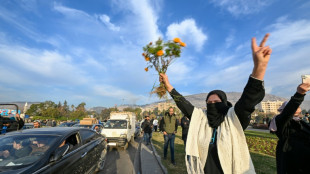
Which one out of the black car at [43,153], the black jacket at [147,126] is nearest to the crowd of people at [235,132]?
the black car at [43,153]

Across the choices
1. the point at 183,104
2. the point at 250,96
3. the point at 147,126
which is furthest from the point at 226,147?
the point at 147,126

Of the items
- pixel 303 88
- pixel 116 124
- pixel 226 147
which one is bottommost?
pixel 116 124

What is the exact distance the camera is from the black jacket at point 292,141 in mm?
2281

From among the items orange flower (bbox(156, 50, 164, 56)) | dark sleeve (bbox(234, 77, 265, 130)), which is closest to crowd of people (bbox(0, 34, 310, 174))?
dark sleeve (bbox(234, 77, 265, 130))

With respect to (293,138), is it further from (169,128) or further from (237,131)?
(169,128)

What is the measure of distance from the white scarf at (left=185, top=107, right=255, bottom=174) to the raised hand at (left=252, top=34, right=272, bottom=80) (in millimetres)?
458

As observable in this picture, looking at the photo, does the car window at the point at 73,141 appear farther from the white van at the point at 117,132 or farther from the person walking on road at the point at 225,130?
the white van at the point at 117,132

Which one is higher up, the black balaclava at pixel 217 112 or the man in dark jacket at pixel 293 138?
the black balaclava at pixel 217 112

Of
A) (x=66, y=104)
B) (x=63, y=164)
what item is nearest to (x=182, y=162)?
(x=63, y=164)

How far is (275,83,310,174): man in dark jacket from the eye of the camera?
89.0 inches

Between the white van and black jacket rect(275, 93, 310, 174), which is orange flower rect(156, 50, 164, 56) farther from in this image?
the white van

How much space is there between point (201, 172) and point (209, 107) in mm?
704

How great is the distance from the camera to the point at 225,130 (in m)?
1.68

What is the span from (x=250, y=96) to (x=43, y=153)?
338 centimetres
